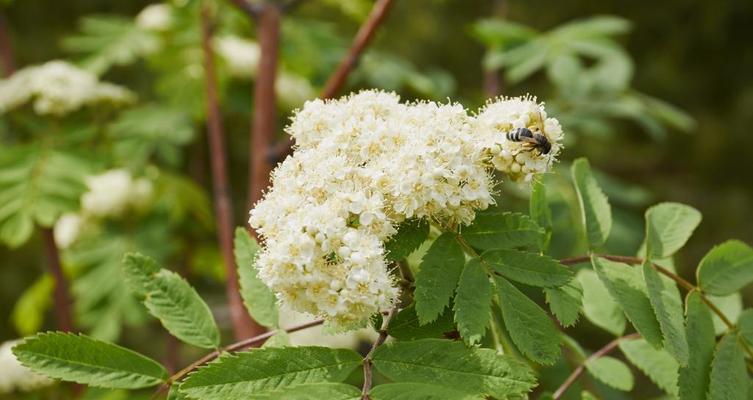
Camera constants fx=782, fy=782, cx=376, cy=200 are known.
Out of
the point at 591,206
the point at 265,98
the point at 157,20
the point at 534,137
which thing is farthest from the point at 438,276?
the point at 157,20

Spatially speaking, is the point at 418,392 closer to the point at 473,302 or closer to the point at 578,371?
the point at 473,302

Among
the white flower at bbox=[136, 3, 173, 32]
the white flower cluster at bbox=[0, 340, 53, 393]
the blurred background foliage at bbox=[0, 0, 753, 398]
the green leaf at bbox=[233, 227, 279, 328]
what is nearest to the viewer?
the green leaf at bbox=[233, 227, 279, 328]

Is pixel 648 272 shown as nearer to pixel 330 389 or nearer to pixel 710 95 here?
pixel 330 389

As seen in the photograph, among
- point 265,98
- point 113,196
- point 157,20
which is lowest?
point 113,196

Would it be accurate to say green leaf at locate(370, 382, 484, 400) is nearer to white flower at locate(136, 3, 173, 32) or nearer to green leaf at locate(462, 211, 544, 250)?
green leaf at locate(462, 211, 544, 250)

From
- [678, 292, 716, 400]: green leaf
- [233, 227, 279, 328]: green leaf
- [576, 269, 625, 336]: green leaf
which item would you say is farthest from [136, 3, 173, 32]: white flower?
[678, 292, 716, 400]: green leaf

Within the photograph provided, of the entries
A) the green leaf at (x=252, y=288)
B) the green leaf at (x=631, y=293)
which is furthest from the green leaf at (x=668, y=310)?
the green leaf at (x=252, y=288)
